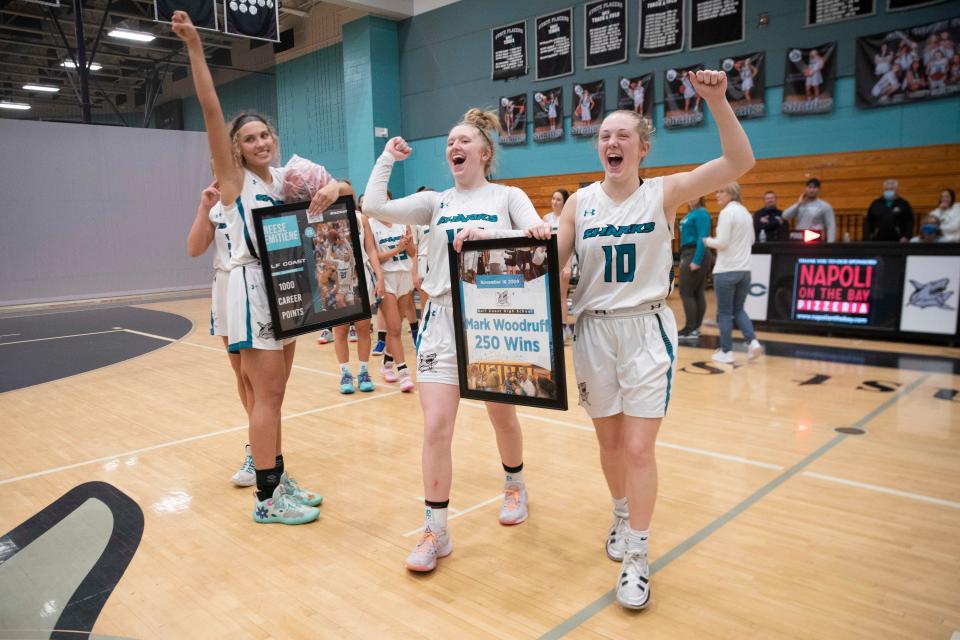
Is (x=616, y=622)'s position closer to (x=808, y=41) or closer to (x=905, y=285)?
(x=905, y=285)

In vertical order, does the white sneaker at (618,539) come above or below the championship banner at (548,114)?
below

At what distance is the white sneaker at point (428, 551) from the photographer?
2.74 m

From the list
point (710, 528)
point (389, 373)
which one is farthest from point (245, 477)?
point (389, 373)

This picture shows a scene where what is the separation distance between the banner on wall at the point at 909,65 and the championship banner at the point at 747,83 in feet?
4.77

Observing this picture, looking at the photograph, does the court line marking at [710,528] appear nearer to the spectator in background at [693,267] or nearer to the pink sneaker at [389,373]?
the spectator in background at [693,267]

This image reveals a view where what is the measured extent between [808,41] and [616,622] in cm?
1107

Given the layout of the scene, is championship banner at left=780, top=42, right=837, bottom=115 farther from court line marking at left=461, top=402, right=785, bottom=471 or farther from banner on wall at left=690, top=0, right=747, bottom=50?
court line marking at left=461, top=402, right=785, bottom=471

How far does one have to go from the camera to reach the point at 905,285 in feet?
24.6

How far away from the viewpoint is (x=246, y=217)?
298 centimetres

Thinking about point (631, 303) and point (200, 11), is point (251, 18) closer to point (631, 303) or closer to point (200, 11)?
point (200, 11)

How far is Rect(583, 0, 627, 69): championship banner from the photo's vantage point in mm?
12781

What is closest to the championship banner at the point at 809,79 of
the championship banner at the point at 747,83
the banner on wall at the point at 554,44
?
the championship banner at the point at 747,83

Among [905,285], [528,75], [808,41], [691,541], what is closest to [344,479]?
[691,541]

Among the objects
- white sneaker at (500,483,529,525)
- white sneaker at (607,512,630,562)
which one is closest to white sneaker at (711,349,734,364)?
white sneaker at (500,483,529,525)
